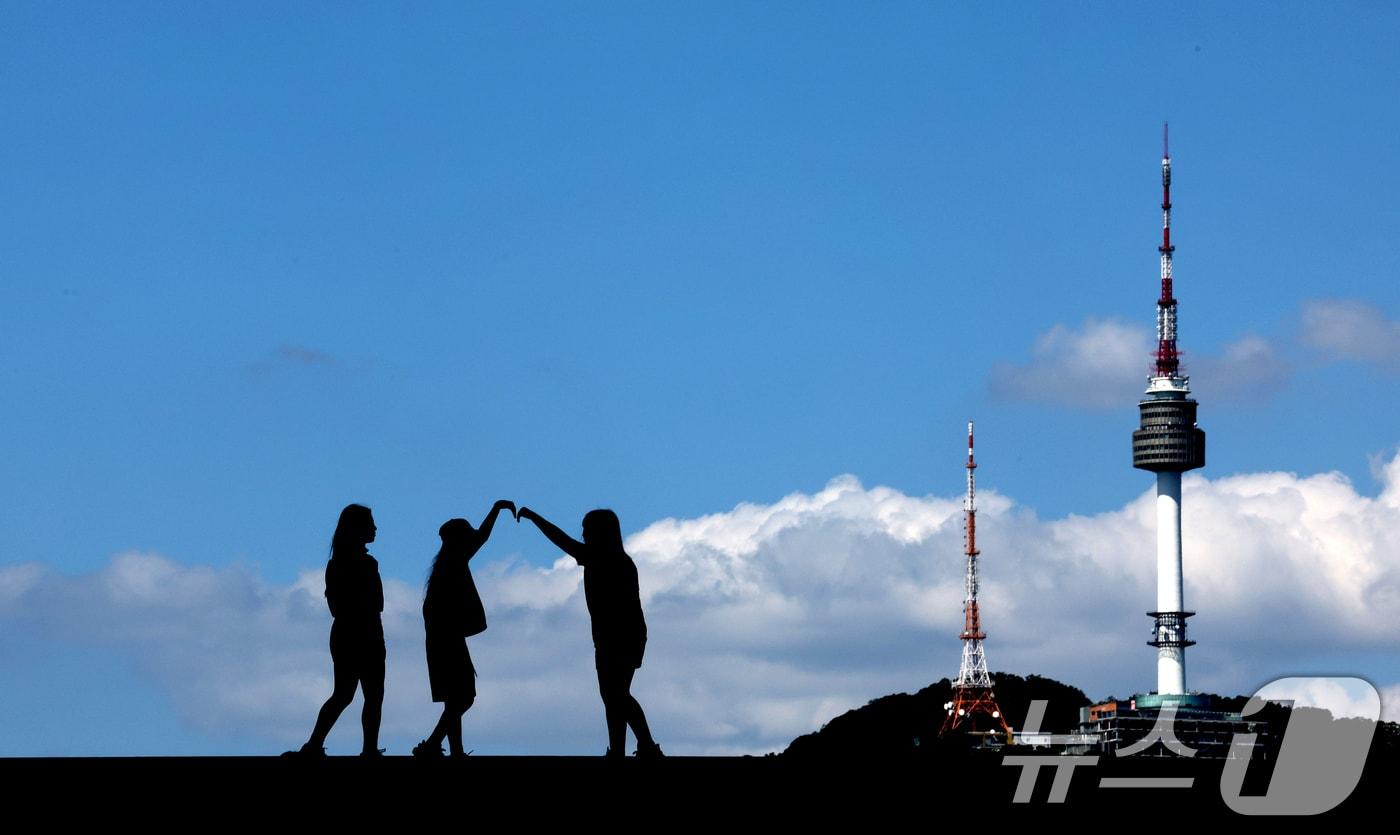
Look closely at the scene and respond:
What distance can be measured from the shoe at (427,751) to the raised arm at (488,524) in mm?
1547

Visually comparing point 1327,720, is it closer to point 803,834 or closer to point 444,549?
point 803,834

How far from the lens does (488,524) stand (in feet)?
63.5

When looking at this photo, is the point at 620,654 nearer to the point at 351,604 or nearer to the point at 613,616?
the point at 613,616

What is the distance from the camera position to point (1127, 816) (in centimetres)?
1797

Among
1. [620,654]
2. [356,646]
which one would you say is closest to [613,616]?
[620,654]

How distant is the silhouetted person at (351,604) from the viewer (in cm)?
1864

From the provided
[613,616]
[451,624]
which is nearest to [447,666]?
[451,624]

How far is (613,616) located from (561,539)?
30.2 inches

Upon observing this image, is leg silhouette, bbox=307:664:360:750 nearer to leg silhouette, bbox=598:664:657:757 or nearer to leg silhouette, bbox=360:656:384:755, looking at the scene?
leg silhouette, bbox=360:656:384:755

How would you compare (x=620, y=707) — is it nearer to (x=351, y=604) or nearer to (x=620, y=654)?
(x=620, y=654)

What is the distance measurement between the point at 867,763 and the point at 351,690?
4.13 metres

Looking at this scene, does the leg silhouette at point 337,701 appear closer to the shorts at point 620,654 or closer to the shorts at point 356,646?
the shorts at point 356,646

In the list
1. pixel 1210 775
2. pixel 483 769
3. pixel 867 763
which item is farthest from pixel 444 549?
pixel 1210 775

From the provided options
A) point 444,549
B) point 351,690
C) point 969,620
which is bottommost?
point 351,690
